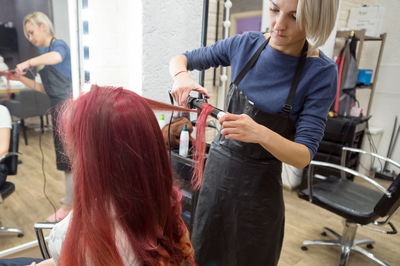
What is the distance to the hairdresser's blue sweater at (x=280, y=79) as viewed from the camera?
0.92 meters

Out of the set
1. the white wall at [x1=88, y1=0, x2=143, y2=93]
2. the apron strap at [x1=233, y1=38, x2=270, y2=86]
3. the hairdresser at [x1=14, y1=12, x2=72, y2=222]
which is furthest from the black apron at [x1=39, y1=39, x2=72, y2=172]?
the apron strap at [x1=233, y1=38, x2=270, y2=86]

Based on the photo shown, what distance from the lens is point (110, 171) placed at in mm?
609

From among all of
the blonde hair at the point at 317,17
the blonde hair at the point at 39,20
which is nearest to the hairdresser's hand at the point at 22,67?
the blonde hair at the point at 39,20

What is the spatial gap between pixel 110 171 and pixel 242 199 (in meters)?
0.62

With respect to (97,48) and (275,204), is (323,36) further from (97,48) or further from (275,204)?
(97,48)

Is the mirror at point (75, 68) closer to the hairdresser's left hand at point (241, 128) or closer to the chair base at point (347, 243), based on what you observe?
the hairdresser's left hand at point (241, 128)

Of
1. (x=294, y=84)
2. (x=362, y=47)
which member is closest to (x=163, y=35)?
(x=294, y=84)

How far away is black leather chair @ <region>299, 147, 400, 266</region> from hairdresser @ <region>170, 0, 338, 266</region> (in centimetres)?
74

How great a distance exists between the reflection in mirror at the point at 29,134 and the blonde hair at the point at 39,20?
0.02m

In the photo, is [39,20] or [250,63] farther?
[39,20]

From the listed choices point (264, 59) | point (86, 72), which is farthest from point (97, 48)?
point (264, 59)

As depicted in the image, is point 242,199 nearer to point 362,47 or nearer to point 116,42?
point 116,42

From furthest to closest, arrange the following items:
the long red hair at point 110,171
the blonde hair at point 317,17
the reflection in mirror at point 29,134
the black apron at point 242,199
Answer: the reflection in mirror at point 29,134 < the black apron at point 242,199 < the blonde hair at point 317,17 < the long red hair at point 110,171

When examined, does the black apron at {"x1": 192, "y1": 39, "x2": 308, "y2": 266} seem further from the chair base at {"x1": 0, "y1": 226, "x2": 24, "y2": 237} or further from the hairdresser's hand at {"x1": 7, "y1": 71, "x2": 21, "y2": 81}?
the chair base at {"x1": 0, "y1": 226, "x2": 24, "y2": 237}
